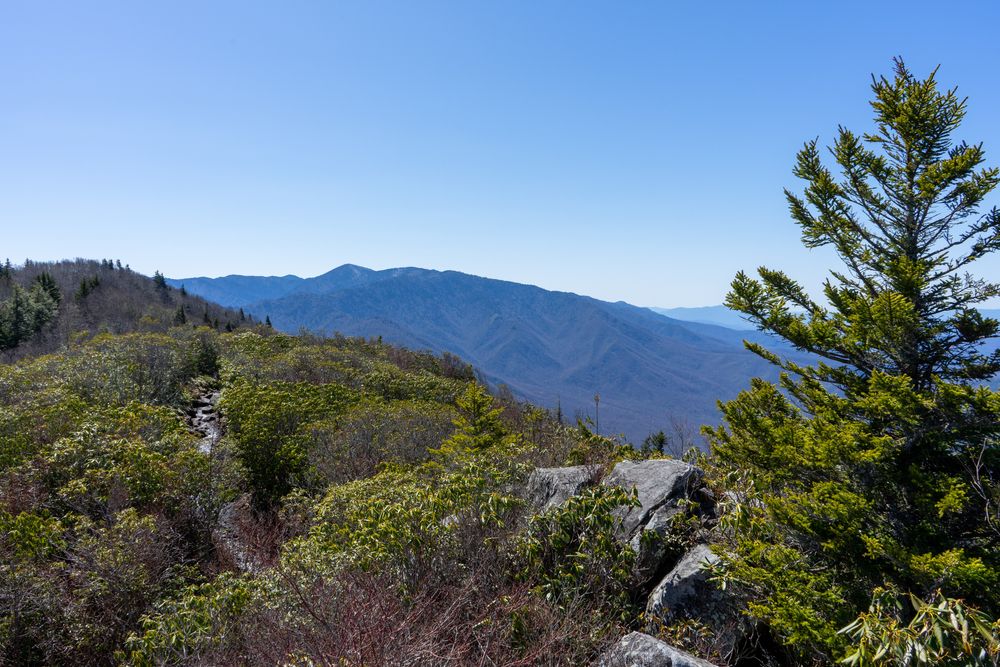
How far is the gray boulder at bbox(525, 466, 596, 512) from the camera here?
26.3 ft

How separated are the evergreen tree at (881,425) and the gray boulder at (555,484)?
2.46 metres

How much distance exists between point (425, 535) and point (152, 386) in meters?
19.1

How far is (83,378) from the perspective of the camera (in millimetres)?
15938

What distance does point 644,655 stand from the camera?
4.73 m

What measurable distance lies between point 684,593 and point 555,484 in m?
2.74

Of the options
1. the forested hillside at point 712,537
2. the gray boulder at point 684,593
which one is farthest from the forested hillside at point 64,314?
the gray boulder at point 684,593

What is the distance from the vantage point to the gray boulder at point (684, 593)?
5.99 metres

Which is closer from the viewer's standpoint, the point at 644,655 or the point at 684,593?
the point at 644,655

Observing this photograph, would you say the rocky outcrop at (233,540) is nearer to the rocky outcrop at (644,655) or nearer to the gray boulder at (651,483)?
the gray boulder at (651,483)

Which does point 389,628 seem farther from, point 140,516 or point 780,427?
point 140,516

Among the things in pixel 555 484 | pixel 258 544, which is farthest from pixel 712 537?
pixel 258 544

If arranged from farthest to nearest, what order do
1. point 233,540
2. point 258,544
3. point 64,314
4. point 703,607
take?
point 64,314, point 258,544, point 233,540, point 703,607

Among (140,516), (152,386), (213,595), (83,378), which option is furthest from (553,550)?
(152,386)

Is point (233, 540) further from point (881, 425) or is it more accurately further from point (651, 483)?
point (881, 425)
